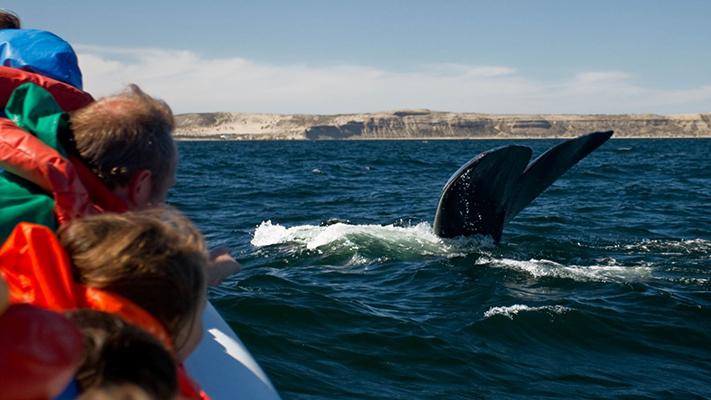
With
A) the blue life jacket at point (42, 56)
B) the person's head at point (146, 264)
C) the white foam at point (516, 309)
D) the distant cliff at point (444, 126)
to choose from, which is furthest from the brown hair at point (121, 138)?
the distant cliff at point (444, 126)

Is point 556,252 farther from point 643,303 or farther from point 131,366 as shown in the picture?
point 131,366

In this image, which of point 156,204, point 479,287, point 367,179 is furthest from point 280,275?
point 367,179

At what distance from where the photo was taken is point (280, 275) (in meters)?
7.18

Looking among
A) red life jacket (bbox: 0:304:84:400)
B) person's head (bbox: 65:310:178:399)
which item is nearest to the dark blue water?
person's head (bbox: 65:310:178:399)

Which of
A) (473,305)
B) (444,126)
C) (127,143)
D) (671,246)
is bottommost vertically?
(473,305)

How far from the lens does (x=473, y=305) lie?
6109mm

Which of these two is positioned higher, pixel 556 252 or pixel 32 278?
pixel 32 278

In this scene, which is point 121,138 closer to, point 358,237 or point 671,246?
point 358,237

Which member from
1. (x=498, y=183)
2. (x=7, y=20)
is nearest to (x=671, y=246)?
(x=498, y=183)

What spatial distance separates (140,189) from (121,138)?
18cm

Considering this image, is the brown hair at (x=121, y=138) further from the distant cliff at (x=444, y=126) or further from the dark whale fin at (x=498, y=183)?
the distant cliff at (x=444, y=126)

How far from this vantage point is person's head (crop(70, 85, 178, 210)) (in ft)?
6.40

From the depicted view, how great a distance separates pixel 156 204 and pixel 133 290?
807 millimetres

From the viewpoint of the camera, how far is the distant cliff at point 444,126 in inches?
5920
